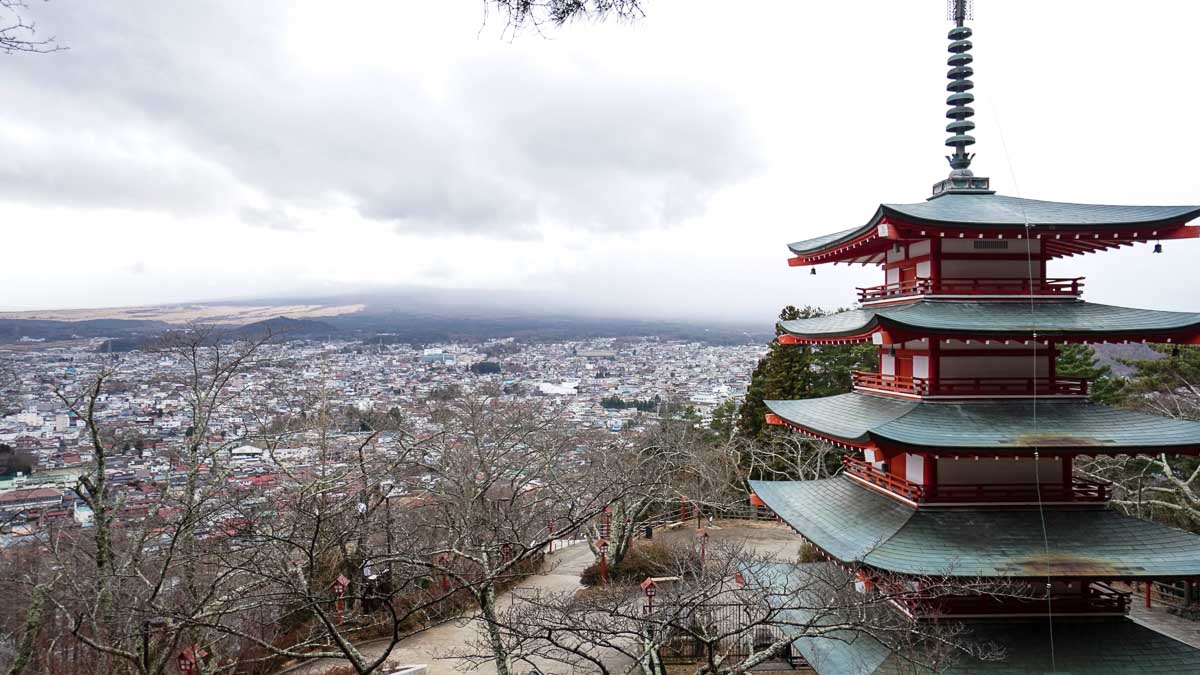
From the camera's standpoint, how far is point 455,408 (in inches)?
930

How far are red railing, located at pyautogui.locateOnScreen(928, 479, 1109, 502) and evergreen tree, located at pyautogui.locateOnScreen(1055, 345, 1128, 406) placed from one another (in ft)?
49.6

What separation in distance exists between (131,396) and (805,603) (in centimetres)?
2470

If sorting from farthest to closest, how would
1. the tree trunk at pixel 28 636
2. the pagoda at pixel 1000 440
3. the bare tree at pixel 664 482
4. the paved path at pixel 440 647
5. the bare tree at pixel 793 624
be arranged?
the bare tree at pixel 664 482, the paved path at pixel 440 647, the pagoda at pixel 1000 440, the bare tree at pixel 793 624, the tree trunk at pixel 28 636

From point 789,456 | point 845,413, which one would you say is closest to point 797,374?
point 789,456

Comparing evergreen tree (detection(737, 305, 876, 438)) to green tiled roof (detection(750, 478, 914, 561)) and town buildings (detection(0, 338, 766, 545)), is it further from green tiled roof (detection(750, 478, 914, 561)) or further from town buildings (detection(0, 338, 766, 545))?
green tiled roof (detection(750, 478, 914, 561))

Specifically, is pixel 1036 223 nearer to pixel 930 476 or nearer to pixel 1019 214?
pixel 1019 214

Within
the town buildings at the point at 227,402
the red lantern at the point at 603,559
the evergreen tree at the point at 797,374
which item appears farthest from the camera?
the evergreen tree at the point at 797,374

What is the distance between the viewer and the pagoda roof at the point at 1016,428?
902 centimetres

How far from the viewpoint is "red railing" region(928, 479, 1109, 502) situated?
982cm

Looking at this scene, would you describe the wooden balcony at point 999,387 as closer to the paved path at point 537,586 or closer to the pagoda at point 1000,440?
the pagoda at point 1000,440

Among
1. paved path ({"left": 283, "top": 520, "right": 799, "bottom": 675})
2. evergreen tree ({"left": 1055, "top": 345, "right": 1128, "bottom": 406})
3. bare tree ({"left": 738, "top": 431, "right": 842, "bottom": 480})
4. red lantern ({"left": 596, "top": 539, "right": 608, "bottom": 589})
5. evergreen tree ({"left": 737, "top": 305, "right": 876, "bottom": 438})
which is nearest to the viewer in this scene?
paved path ({"left": 283, "top": 520, "right": 799, "bottom": 675})

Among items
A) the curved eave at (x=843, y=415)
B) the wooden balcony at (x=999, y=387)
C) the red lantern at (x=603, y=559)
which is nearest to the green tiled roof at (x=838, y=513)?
the curved eave at (x=843, y=415)

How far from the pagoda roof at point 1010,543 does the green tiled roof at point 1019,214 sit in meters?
4.20

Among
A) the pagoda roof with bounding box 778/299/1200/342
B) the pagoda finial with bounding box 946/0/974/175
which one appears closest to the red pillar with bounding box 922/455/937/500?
the pagoda roof with bounding box 778/299/1200/342
